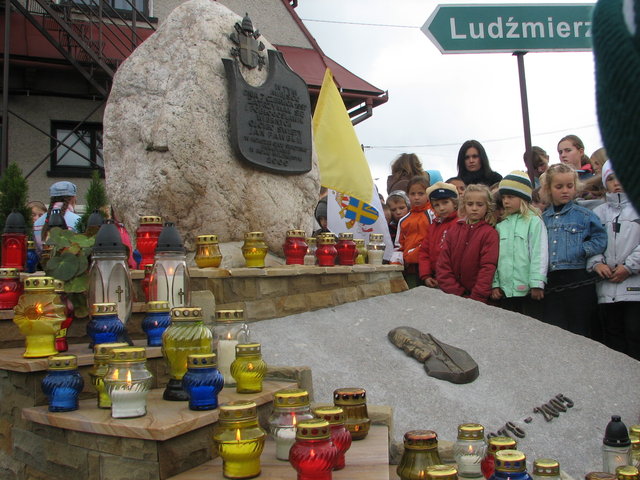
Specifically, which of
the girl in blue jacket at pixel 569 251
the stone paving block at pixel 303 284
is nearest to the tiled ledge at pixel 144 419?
the stone paving block at pixel 303 284

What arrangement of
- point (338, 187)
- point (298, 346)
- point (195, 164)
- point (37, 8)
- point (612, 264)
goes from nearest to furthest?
1. point (298, 346)
2. point (195, 164)
3. point (612, 264)
4. point (338, 187)
5. point (37, 8)

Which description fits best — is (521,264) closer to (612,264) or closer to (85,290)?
(612,264)

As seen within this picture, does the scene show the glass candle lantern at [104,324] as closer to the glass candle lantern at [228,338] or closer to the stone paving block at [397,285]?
the glass candle lantern at [228,338]

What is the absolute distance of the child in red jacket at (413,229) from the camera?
5926 millimetres

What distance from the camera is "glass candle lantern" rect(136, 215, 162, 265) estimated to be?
3.71 m

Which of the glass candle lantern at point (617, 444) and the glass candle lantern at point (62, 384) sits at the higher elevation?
the glass candle lantern at point (62, 384)

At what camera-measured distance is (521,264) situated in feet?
16.1

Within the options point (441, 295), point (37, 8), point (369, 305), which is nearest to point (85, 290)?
point (369, 305)

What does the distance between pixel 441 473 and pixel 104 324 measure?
151cm

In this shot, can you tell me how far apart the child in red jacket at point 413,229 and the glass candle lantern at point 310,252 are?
1.21 m

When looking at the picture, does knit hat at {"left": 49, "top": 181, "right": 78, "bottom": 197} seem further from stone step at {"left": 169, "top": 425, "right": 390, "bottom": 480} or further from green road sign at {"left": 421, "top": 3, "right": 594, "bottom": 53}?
stone step at {"left": 169, "top": 425, "right": 390, "bottom": 480}

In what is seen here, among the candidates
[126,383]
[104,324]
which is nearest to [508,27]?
[104,324]

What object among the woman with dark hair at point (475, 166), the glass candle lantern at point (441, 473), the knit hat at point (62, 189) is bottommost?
the glass candle lantern at point (441, 473)

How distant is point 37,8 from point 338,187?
7152 millimetres
